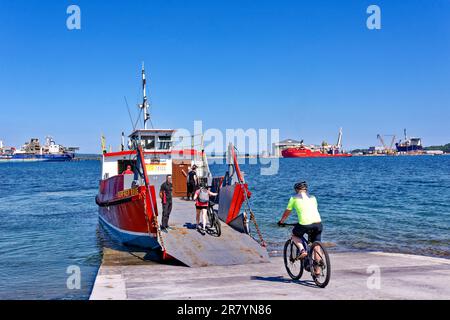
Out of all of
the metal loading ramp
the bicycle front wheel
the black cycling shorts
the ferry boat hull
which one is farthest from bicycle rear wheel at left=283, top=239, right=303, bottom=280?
the ferry boat hull

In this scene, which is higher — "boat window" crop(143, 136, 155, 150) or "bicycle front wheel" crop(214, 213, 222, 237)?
"boat window" crop(143, 136, 155, 150)

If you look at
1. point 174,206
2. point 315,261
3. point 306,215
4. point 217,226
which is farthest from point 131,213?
point 315,261

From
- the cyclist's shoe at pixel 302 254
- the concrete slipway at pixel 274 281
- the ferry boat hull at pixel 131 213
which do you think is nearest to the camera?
the concrete slipway at pixel 274 281

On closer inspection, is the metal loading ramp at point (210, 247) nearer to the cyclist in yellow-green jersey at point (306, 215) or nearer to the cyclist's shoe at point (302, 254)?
the cyclist's shoe at point (302, 254)

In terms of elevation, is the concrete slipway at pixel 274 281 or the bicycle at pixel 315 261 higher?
the bicycle at pixel 315 261

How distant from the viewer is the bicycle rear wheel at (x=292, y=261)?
934cm

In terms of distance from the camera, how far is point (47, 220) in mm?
27594

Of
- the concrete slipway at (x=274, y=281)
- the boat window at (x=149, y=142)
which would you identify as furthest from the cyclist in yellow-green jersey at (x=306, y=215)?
the boat window at (x=149, y=142)

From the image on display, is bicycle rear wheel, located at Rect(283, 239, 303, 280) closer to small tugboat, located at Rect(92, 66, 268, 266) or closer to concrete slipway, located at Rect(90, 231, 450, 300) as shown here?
concrete slipway, located at Rect(90, 231, 450, 300)

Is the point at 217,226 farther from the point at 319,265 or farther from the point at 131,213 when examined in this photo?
the point at 319,265

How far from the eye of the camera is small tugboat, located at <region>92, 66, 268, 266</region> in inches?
492

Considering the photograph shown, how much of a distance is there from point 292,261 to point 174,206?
1019 cm
